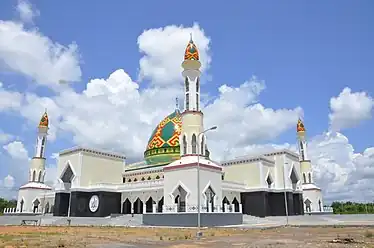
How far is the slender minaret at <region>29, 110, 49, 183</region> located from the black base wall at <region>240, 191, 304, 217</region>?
2791 centimetres

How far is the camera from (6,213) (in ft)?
154

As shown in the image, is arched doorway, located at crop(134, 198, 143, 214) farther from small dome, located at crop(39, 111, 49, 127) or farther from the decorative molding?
small dome, located at crop(39, 111, 49, 127)

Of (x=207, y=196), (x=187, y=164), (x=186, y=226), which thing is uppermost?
(x=187, y=164)

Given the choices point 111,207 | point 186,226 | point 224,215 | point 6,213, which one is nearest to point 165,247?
point 186,226

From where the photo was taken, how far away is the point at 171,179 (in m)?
29.0

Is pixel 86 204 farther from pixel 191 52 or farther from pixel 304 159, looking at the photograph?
pixel 304 159

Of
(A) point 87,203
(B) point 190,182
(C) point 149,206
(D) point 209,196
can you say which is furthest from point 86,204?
(D) point 209,196

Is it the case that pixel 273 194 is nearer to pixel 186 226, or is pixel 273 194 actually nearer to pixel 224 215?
pixel 224 215

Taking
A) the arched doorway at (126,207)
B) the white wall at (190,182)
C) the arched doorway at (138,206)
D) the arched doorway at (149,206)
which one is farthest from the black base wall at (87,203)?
the white wall at (190,182)

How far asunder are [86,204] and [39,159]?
13884mm

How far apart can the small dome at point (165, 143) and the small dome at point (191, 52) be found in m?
14.0

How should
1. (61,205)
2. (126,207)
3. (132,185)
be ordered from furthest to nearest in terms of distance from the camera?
(126,207) → (61,205) → (132,185)

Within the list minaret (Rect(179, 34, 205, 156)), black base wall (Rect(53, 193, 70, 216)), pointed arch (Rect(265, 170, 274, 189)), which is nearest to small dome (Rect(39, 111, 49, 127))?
black base wall (Rect(53, 193, 70, 216))

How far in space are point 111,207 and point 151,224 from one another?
37.8ft
